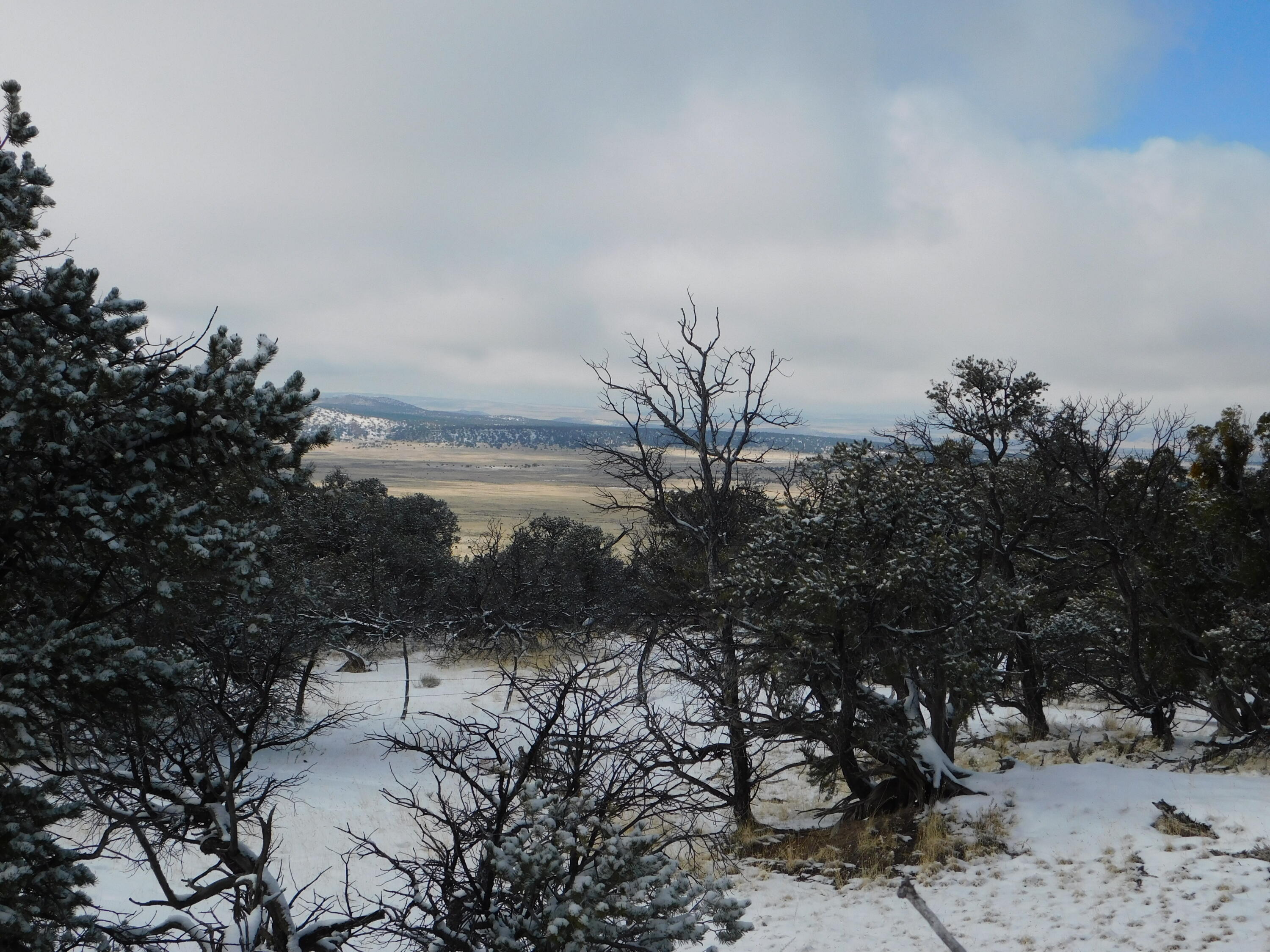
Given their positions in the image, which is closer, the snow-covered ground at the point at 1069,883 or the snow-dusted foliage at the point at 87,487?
the snow-dusted foliage at the point at 87,487

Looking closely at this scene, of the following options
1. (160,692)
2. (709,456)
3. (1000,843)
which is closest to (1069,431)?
(709,456)

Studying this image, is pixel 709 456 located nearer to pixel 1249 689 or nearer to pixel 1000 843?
pixel 1000 843

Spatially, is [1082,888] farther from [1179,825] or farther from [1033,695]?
[1033,695]

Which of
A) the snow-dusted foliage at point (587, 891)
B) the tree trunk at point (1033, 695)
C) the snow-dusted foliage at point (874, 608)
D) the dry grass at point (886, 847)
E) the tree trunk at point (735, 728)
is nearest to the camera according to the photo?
the snow-dusted foliage at point (587, 891)

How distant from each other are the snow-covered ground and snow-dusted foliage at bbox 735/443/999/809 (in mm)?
1753

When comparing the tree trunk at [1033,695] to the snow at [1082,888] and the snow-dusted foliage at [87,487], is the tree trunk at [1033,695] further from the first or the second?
the snow-dusted foliage at [87,487]

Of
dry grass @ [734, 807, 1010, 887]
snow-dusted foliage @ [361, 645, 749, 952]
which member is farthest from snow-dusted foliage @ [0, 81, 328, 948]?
dry grass @ [734, 807, 1010, 887]

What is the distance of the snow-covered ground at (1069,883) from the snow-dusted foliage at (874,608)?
1.75 metres

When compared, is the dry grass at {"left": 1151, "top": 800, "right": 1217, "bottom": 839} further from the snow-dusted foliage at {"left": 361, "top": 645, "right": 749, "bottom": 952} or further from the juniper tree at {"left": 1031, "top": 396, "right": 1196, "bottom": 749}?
the snow-dusted foliage at {"left": 361, "top": 645, "right": 749, "bottom": 952}

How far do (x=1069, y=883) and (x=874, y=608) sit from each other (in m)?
3.95

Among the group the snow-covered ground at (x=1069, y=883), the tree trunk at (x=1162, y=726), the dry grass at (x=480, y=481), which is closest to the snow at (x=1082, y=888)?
the snow-covered ground at (x=1069, y=883)

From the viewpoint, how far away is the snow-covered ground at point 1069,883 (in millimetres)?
8562

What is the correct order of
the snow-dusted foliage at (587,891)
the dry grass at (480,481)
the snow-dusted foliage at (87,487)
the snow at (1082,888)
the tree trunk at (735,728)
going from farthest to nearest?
the dry grass at (480,481) < the tree trunk at (735,728) < the snow at (1082,888) < the snow-dusted foliage at (587,891) < the snow-dusted foliage at (87,487)

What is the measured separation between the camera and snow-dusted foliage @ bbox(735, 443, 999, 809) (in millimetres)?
11367
